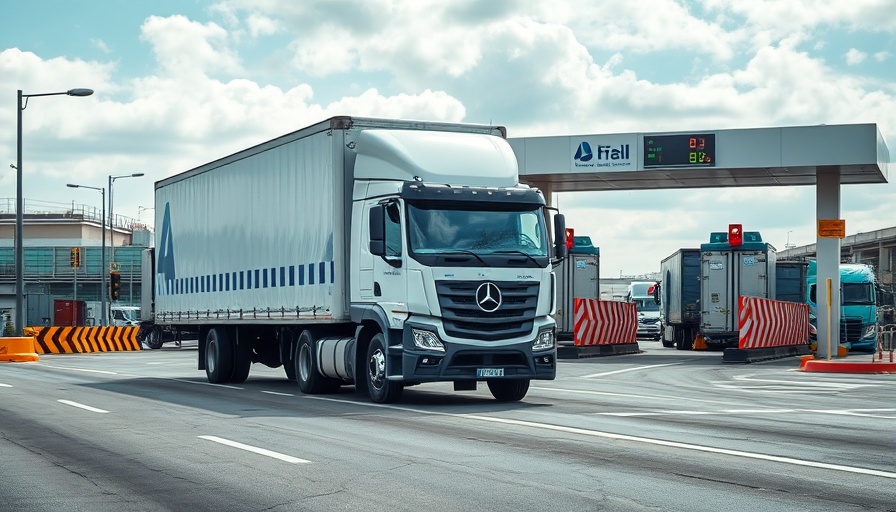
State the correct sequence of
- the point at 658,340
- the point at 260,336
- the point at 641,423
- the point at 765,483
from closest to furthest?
the point at 765,483 → the point at 641,423 → the point at 260,336 → the point at 658,340

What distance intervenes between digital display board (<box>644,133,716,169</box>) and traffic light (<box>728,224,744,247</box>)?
10.2ft

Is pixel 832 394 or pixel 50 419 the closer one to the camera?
pixel 50 419

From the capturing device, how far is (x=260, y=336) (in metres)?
23.1

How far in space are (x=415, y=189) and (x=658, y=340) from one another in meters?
47.4

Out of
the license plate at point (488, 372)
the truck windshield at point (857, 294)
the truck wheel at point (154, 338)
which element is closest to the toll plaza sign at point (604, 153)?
the truck windshield at point (857, 294)

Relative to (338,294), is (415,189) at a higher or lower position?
higher

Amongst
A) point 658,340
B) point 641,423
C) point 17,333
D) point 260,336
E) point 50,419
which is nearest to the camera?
point 641,423

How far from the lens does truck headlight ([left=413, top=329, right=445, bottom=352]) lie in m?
16.3

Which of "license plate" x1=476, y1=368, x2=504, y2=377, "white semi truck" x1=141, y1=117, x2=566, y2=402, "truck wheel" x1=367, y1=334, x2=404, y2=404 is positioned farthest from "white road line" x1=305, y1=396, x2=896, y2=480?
"white semi truck" x1=141, y1=117, x2=566, y2=402

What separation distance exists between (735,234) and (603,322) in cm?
560

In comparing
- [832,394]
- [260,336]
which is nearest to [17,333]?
[260,336]

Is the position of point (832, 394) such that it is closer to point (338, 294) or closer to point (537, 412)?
point (537, 412)

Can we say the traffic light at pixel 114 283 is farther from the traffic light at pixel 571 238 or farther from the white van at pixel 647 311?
the white van at pixel 647 311

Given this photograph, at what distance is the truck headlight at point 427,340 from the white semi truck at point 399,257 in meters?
0.01
